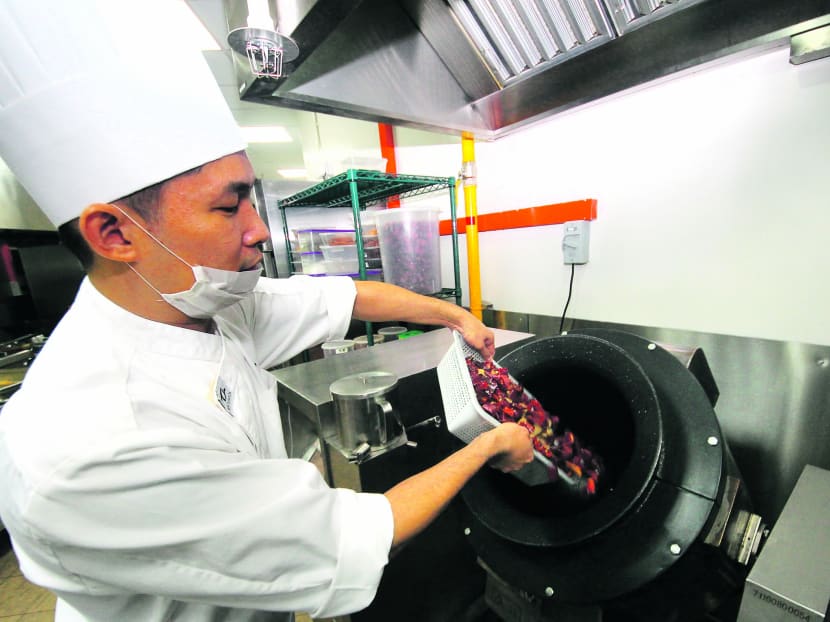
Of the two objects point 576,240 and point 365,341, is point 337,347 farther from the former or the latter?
point 576,240

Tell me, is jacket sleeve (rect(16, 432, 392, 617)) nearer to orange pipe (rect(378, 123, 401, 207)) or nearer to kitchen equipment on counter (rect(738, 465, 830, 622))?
kitchen equipment on counter (rect(738, 465, 830, 622))

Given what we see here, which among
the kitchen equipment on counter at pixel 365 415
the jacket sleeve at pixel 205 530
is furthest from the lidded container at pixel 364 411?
the jacket sleeve at pixel 205 530

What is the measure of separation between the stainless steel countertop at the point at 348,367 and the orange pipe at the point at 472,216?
0.37 meters

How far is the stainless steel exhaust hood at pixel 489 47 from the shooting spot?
0.75m

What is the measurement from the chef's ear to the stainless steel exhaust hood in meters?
0.48

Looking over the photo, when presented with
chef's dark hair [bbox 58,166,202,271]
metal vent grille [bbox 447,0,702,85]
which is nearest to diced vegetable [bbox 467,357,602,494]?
chef's dark hair [bbox 58,166,202,271]

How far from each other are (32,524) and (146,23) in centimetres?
76

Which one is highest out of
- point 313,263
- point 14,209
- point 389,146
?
point 389,146

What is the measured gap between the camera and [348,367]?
1.07 meters

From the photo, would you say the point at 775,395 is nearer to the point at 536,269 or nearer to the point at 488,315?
the point at 536,269

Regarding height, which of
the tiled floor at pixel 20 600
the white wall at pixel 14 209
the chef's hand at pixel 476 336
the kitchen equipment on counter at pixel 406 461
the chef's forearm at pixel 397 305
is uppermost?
the white wall at pixel 14 209

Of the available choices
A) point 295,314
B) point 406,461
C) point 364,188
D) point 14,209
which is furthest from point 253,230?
point 14,209

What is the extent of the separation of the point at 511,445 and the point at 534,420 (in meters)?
0.16

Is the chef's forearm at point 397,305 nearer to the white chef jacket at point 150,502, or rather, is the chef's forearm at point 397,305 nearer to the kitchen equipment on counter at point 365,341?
the white chef jacket at point 150,502
